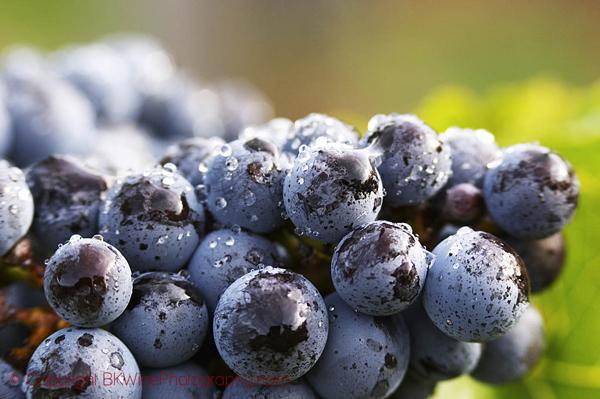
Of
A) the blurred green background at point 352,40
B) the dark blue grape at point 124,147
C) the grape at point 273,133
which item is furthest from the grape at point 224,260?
the blurred green background at point 352,40

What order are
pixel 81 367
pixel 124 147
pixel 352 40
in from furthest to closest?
pixel 352 40 < pixel 124 147 < pixel 81 367

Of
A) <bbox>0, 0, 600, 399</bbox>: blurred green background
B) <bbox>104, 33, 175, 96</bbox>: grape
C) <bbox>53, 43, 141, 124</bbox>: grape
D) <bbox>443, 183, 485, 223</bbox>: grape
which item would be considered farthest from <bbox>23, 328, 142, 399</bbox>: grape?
<bbox>0, 0, 600, 399</bbox>: blurred green background

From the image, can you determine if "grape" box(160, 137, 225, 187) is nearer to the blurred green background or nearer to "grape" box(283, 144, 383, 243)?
"grape" box(283, 144, 383, 243)

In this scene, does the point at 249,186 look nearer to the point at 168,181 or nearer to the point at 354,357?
the point at 168,181

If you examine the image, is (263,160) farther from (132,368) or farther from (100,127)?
(100,127)

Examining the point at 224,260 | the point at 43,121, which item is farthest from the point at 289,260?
the point at 43,121

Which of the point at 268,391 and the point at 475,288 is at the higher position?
the point at 475,288
